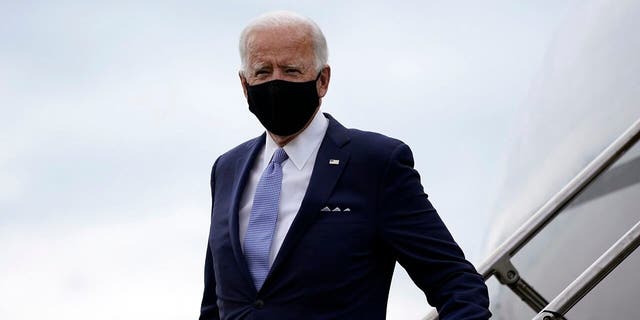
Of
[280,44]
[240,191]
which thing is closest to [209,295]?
[240,191]

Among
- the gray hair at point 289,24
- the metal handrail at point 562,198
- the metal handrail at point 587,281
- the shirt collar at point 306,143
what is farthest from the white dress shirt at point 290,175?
the metal handrail at point 562,198

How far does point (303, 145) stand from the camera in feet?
8.51

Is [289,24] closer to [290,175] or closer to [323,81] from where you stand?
[323,81]

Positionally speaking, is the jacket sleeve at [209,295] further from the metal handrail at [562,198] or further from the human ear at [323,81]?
the metal handrail at [562,198]

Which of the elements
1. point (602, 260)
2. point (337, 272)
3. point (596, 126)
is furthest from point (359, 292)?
point (596, 126)

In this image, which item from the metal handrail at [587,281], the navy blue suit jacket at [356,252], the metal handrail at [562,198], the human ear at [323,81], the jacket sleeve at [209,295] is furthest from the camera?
the metal handrail at [562,198]

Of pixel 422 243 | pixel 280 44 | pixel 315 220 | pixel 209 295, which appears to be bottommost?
pixel 209 295

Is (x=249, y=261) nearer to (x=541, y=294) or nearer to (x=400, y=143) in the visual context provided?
(x=400, y=143)

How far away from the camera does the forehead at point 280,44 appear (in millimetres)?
2473

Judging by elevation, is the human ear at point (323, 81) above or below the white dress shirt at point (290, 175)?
above

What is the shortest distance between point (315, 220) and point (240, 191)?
24 cm

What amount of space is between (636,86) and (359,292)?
87.8 inches

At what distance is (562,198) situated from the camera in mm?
3686

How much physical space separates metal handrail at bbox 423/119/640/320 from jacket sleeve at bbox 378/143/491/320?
125cm
